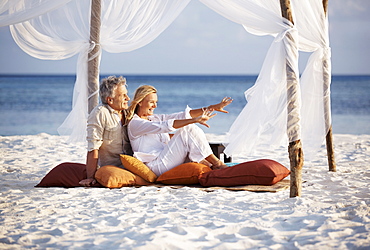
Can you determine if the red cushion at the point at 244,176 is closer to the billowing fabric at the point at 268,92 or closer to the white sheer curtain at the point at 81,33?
the billowing fabric at the point at 268,92

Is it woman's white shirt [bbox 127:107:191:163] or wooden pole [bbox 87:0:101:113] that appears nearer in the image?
woman's white shirt [bbox 127:107:191:163]

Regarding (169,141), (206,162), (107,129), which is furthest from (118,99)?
(206,162)

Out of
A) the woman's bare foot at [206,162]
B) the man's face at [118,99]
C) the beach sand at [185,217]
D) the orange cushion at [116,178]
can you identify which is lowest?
the beach sand at [185,217]

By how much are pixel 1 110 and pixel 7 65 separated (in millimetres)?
11517

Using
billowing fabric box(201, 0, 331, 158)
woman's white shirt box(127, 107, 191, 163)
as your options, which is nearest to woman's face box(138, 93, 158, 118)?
woman's white shirt box(127, 107, 191, 163)

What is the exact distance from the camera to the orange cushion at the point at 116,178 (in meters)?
4.18

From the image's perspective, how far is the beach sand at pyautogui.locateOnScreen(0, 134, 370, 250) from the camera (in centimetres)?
274

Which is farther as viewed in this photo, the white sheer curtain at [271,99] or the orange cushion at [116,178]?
the orange cushion at [116,178]

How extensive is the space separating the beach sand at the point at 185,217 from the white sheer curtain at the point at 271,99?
0.46 metres

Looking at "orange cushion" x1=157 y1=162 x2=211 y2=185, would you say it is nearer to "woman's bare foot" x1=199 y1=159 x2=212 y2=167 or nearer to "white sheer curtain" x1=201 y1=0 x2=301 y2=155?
"woman's bare foot" x1=199 y1=159 x2=212 y2=167

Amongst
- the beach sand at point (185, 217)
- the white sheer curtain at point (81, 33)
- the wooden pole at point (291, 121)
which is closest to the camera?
the beach sand at point (185, 217)

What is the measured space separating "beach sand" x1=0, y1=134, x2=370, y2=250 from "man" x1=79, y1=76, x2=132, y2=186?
1.09 feet

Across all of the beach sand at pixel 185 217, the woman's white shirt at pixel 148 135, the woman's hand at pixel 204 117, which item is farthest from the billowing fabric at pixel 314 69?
the woman's white shirt at pixel 148 135

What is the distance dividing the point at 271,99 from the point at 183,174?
3.58ft
